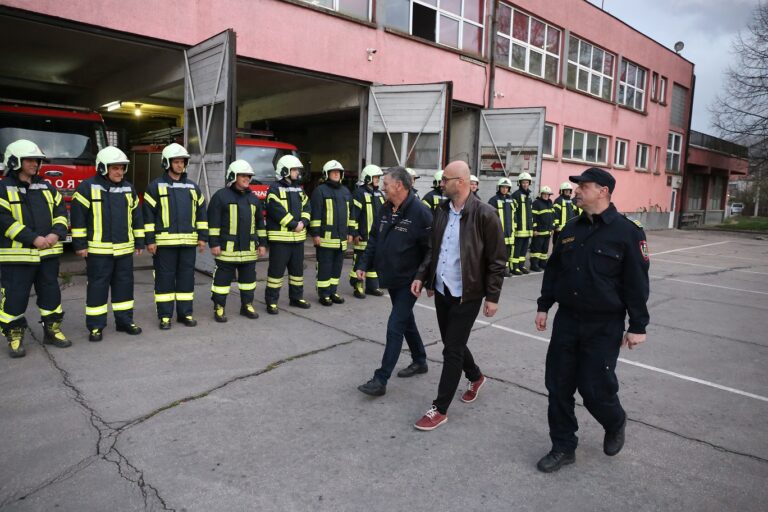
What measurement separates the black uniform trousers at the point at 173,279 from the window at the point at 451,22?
9.48 meters

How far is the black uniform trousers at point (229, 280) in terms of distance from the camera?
6746 millimetres

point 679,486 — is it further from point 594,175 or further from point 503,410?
point 594,175

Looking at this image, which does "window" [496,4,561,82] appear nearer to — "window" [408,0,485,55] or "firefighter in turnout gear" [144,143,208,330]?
"window" [408,0,485,55]

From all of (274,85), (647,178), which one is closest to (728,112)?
(647,178)

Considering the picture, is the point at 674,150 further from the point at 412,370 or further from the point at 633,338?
the point at 633,338

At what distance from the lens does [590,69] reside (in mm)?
20766

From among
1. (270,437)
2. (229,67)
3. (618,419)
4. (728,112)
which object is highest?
(728,112)

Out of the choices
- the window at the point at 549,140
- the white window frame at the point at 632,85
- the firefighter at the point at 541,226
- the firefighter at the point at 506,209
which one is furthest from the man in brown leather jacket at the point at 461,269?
the white window frame at the point at 632,85

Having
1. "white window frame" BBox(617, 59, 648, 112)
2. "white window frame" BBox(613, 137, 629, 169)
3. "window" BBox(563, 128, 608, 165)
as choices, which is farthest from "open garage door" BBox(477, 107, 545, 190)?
"white window frame" BBox(617, 59, 648, 112)

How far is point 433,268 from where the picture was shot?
13.6 feet

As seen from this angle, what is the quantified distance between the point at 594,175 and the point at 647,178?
85.2 feet

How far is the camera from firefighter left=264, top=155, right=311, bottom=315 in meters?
7.21

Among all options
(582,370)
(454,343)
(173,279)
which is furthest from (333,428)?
(173,279)

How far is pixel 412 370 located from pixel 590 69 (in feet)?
63.6
